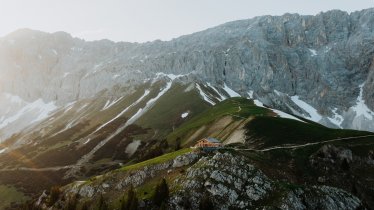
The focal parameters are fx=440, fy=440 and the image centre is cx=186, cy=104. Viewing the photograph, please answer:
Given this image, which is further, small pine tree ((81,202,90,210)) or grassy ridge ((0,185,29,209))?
grassy ridge ((0,185,29,209))

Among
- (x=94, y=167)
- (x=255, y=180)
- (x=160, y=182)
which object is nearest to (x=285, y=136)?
(x=255, y=180)

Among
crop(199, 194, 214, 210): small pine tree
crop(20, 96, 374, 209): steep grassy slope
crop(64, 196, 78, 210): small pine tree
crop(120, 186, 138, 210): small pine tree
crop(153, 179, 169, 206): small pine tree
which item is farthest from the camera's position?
crop(64, 196, 78, 210): small pine tree

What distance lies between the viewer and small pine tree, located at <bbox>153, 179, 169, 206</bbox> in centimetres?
8188

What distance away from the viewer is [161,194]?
8231cm

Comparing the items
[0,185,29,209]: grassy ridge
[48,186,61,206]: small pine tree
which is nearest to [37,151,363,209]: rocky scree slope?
[48,186,61,206]: small pine tree

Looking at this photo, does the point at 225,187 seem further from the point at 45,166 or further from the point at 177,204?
the point at 45,166

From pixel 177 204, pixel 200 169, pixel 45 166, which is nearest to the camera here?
pixel 177 204

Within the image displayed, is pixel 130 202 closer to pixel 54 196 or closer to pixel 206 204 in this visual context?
pixel 206 204

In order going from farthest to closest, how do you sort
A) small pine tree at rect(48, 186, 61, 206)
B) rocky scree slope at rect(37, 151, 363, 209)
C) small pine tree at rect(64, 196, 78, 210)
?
small pine tree at rect(48, 186, 61, 206) → small pine tree at rect(64, 196, 78, 210) → rocky scree slope at rect(37, 151, 363, 209)

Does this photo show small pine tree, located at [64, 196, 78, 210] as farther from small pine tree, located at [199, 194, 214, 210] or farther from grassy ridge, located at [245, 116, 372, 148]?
grassy ridge, located at [245, 116, 372, 148]

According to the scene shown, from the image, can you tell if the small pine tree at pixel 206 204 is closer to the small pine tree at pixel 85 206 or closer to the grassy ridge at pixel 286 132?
the small pine tree at pixel 85 206

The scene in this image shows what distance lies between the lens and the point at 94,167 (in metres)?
170

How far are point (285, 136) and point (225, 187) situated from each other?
34.3m

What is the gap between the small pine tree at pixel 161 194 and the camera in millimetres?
81875
